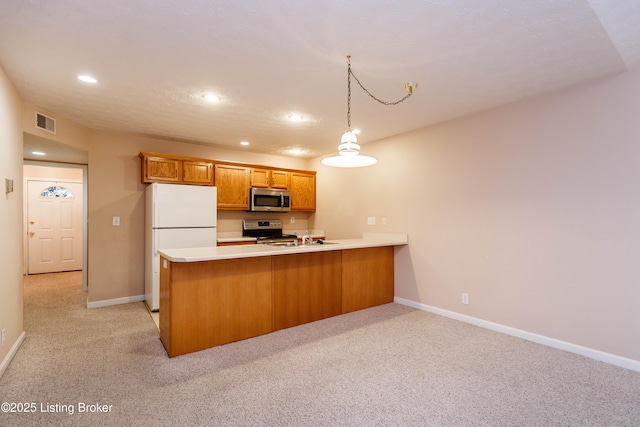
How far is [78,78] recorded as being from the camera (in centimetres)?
267

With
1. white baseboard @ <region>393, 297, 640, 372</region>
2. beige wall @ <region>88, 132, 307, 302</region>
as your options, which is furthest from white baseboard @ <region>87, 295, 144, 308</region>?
white baseboard @ <region>393, 297, 640, 372</region>

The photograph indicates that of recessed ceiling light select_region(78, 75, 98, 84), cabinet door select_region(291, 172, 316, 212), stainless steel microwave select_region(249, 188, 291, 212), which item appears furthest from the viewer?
cabinet door select_region(291, 172, 316, 212)

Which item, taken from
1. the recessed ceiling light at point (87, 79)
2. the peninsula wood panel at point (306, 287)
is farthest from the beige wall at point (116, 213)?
the peninsula wood panel at point (306, 287)

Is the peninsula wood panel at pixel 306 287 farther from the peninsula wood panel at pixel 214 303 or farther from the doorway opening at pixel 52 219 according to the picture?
the doorway opening at pixel 52 219

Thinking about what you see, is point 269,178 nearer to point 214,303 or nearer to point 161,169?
point 161,169

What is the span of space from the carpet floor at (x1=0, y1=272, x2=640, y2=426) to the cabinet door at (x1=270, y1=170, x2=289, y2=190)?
291 cm

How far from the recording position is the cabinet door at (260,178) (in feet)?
17.5

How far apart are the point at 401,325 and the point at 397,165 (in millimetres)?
2170

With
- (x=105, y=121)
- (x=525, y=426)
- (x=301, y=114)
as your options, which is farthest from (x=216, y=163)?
(x=525, y=426)

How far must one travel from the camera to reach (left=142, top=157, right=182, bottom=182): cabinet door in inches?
173

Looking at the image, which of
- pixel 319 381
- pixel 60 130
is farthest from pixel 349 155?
pixel 60 130

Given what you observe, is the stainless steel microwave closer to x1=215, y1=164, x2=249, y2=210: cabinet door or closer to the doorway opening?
x1=215, y1=164, x2=249, y2=210: cabinet door

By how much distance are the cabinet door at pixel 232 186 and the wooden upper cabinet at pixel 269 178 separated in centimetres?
15

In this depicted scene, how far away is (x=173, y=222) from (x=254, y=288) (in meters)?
1.70
